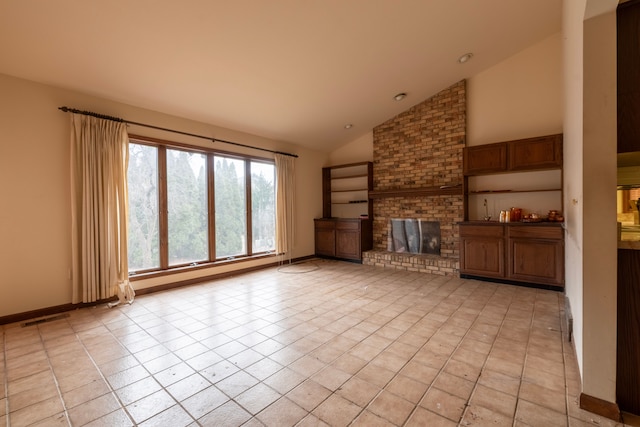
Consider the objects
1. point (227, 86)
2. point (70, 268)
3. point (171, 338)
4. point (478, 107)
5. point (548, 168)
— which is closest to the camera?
point (171, 338)

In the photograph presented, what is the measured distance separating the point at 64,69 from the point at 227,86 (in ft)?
5.69

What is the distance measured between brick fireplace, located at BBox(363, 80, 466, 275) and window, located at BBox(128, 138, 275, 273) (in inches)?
96.8

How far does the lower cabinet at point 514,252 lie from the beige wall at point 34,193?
5702 mm

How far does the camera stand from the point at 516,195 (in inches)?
184

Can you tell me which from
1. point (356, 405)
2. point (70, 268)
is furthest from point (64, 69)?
point (356, 405)

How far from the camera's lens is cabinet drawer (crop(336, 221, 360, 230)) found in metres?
6.03

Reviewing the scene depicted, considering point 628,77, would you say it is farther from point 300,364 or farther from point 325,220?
point 325,220

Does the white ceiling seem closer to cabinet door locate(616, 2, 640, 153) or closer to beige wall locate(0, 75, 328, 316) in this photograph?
beige wall locate(0, 75, 328, 316)

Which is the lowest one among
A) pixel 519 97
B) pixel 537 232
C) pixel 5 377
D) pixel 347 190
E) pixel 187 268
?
pixel 5 377

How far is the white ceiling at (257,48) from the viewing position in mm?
2619

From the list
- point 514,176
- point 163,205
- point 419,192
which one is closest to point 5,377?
point 163,205

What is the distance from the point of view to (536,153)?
4.17 metres

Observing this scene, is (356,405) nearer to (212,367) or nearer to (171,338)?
(212,367)

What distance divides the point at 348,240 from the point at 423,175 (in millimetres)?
2091
